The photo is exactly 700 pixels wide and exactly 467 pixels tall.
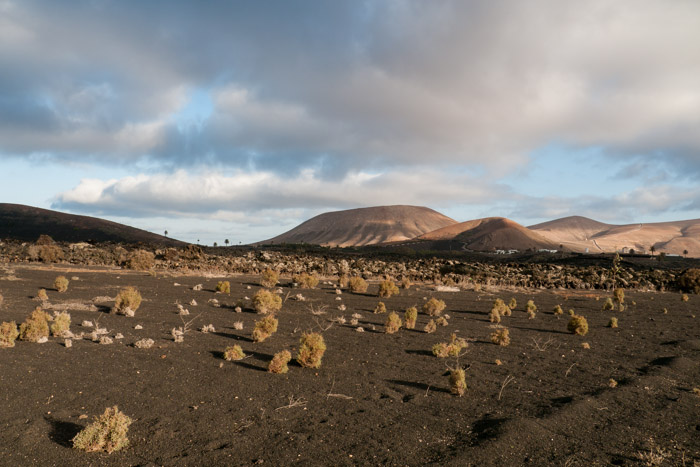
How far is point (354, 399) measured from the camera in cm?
837

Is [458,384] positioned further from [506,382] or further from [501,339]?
[501,339]

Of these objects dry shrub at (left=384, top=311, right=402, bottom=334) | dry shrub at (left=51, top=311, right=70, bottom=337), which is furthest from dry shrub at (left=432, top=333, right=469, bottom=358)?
dry shrub at (left=51, top=311, right=70, bottom=337)

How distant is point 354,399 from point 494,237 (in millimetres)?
142709

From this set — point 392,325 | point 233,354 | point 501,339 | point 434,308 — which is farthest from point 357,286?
point 233,354

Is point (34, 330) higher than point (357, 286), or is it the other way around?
point (357, 286)

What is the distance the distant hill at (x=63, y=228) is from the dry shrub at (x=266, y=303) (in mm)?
66548

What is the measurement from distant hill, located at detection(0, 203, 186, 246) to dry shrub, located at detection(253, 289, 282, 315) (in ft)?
218

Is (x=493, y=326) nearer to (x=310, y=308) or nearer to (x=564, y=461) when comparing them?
(x=310, y=308)

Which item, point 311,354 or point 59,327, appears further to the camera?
point 59,327

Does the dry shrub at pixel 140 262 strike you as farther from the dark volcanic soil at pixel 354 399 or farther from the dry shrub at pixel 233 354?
the dry shrub at pixel 233 354

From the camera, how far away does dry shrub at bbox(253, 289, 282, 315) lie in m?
17.8

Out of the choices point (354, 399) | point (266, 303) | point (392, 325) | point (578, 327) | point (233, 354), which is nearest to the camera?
point (354, 399)

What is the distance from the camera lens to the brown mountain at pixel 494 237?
443ft

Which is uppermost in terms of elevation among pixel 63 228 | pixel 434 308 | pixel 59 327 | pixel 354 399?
pixel 63 228
